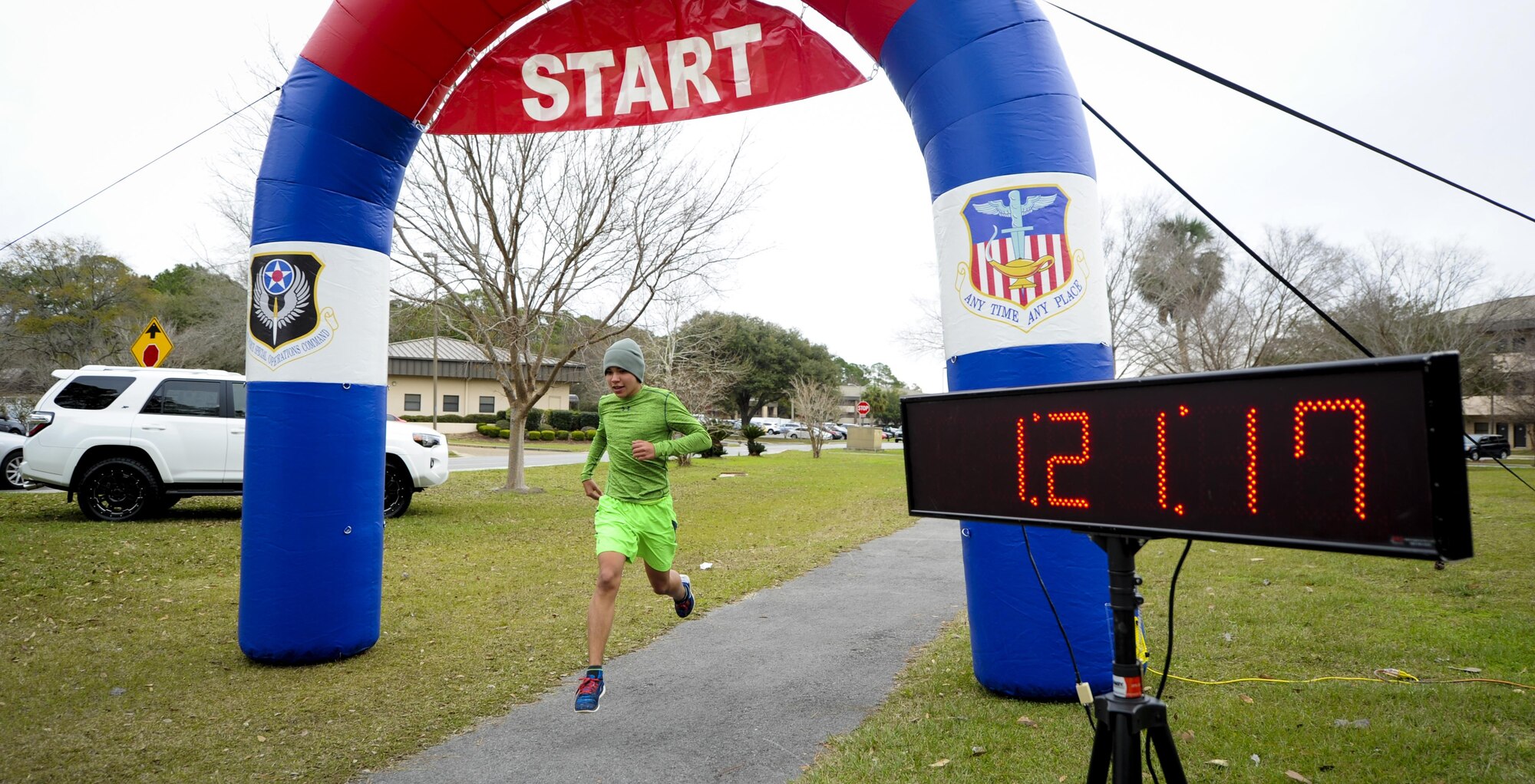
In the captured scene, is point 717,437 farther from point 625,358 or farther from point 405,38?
point 625,358

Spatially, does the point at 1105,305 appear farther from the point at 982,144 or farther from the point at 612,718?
the point at 612,718

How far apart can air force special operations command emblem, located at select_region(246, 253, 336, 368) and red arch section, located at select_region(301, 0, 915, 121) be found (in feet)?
4.17

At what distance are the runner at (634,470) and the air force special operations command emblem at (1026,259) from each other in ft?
6.28

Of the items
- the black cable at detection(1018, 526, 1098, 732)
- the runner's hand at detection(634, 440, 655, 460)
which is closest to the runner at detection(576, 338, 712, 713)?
the runner's hand at detection(634, 440, 655, 460)

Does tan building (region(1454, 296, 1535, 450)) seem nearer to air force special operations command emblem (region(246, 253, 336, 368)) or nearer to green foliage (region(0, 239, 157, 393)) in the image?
air force special operations command emblem (region(246, 253, 336, 368))

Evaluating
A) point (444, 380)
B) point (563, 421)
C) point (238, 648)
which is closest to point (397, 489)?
point (238, 648)

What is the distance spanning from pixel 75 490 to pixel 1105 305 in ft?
42.2

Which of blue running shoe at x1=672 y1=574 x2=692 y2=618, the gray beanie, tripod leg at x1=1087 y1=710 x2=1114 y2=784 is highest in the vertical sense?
the gray beanie

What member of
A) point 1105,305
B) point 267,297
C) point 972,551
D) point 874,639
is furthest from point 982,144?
point 267,297

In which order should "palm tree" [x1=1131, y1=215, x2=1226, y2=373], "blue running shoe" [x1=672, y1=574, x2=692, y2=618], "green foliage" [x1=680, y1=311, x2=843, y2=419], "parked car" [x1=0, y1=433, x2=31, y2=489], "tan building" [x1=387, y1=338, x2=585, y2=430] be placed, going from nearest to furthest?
"blue running shoe" [x1=672, y1=574, x2=692, y2=618]
"parked car" [x1=0, y1=433, x2=31, y2=489]
"palm tree" [x1=1131, y1=215, x2=1226, y2=373]
"tan building" [x1=387, y1=338, x2=585, y2=430]
"green foliage" [x1=680, y1=311, x2=843, y2=419]

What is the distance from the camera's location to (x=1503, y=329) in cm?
3469

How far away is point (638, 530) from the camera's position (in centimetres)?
514

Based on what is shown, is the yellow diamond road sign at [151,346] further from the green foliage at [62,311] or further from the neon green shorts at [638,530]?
the green foliage at [62,311]

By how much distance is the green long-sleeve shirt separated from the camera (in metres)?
5.15
